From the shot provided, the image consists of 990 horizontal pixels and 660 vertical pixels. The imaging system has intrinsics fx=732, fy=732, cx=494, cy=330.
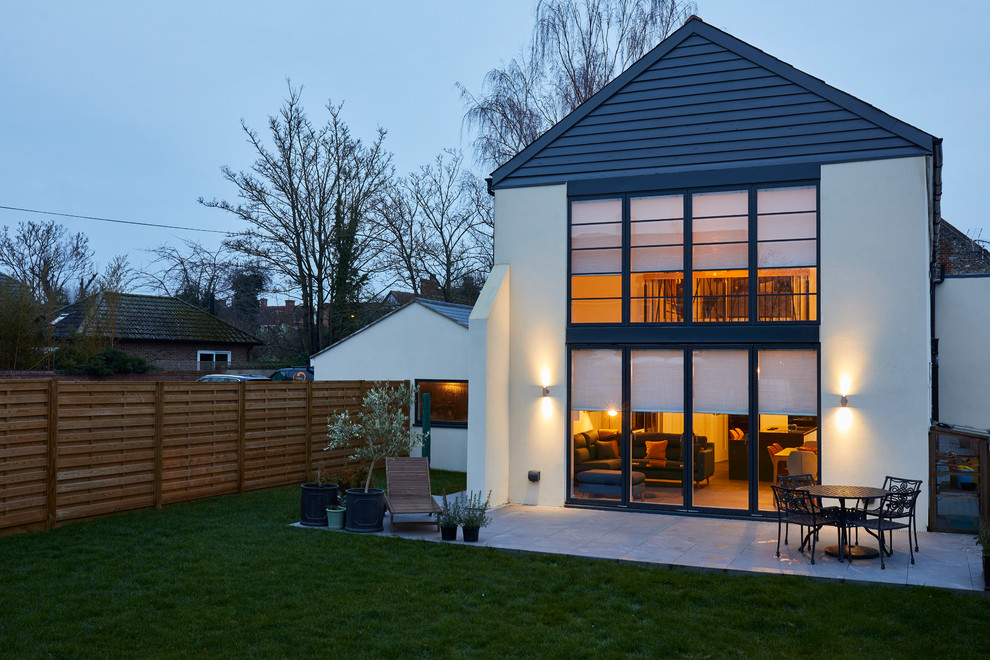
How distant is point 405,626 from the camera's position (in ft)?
19.0

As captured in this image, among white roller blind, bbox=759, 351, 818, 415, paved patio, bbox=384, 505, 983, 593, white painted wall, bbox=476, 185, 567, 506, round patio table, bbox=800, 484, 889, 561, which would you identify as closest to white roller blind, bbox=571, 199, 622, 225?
white painted wall, bbox=476, 185, 567, 506

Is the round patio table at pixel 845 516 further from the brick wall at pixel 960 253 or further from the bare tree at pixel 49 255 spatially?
the bare tree at pixel 49 255

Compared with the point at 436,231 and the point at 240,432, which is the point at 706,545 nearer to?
the point at 240,432

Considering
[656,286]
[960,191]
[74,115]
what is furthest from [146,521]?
[960,191]

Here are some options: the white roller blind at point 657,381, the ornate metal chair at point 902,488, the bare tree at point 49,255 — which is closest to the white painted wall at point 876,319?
the ornate metal chair at point 902,488

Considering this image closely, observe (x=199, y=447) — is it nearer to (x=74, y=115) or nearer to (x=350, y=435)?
(x=350, y=435)

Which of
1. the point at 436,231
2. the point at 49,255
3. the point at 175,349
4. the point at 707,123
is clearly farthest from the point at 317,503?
the point at 49,255

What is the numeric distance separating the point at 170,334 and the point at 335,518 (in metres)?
21.4

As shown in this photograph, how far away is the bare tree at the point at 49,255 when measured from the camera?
100 feet

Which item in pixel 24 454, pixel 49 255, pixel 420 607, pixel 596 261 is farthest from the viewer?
pixel 49 255

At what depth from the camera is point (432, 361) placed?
15.7m

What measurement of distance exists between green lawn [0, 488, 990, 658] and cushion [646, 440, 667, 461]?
3.19 metres

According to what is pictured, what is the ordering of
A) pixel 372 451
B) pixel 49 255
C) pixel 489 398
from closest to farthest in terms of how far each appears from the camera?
pixel 372 451 → pixel 489 398 → pixel 49 255

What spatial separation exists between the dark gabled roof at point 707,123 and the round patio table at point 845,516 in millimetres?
4514
